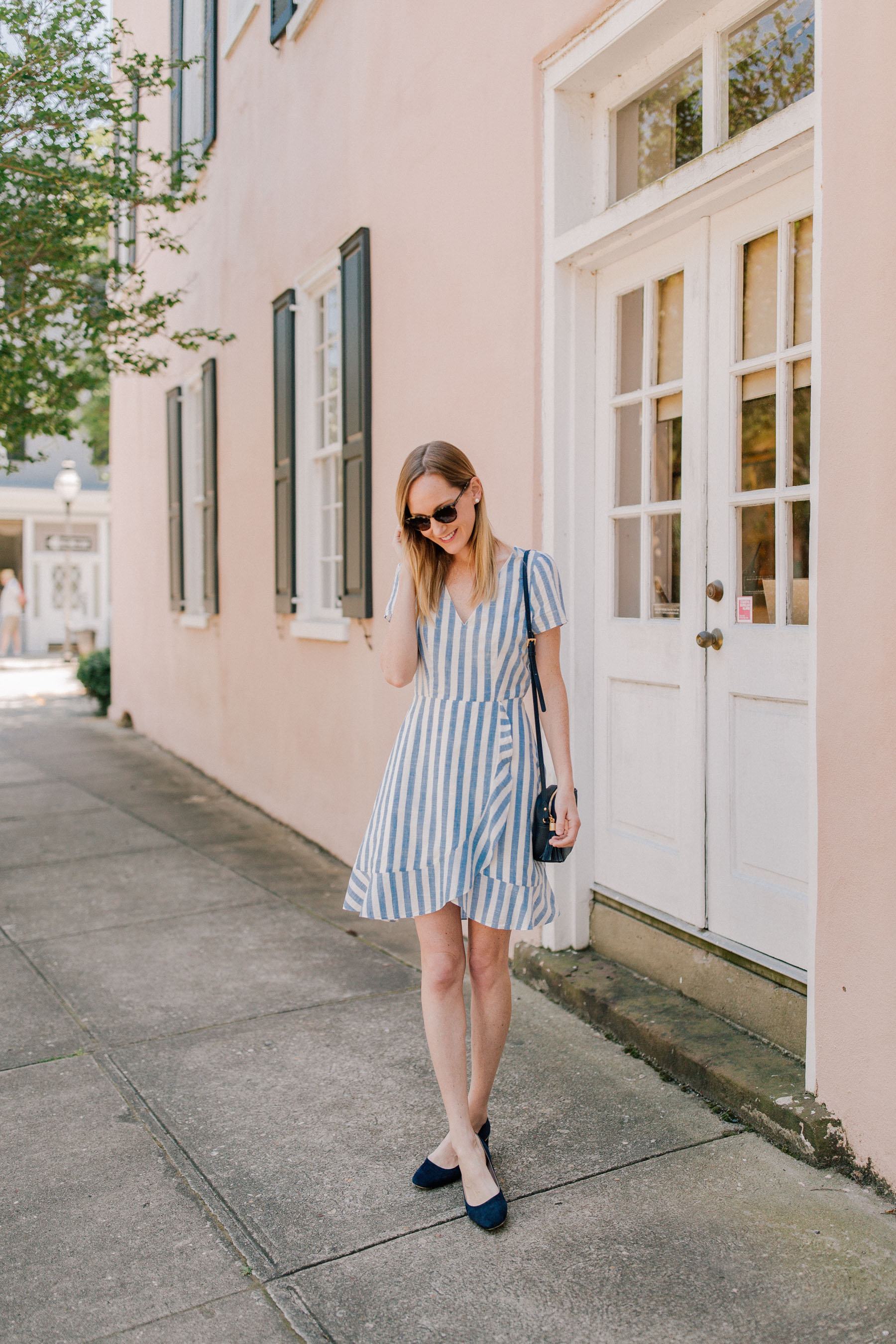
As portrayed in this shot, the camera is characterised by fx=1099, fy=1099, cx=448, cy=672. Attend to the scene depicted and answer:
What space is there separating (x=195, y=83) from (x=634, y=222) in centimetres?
678

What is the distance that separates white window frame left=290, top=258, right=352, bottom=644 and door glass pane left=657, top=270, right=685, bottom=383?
125 inches

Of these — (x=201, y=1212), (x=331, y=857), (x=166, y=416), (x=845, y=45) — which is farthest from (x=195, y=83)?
(x=201, y=1212)

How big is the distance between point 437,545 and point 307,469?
416cm

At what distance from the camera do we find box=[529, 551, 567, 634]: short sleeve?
2.75m

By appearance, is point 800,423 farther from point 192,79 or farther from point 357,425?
point 192,79

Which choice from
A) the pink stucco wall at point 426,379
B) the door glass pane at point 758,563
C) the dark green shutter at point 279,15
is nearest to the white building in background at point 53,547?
the pink stucco wall at point 426,379

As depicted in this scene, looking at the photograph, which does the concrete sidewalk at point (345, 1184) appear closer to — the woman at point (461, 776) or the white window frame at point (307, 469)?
the woman at point (461, 776)

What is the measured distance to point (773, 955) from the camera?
3363 millimetres

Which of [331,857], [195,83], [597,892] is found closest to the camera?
[597,892]

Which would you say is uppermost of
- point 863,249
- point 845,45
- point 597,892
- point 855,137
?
point 845,45

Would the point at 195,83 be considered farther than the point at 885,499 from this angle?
Yes

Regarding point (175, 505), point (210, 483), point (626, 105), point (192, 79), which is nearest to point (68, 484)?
point (175, 505)

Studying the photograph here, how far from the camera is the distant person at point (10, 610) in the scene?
22906mm

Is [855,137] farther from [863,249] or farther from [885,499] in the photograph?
[885,499]
